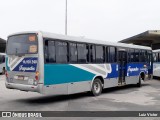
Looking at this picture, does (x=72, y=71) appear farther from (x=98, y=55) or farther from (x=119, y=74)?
(x=119, y=74)

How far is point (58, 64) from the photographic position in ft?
44.9

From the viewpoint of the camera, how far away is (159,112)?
446 inches

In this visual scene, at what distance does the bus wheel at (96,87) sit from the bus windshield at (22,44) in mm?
4263

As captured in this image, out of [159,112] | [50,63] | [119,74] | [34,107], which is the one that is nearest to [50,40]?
[50,63]

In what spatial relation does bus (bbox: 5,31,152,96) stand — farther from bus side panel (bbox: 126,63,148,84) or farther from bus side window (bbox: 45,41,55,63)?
bus side panel (bbox: 126,63,148,84)

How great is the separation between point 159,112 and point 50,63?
15.4 ft

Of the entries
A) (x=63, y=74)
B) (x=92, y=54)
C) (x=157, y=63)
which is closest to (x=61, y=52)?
(x=63, y=74)

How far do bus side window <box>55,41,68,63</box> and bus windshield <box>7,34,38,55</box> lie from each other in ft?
→ 3.52

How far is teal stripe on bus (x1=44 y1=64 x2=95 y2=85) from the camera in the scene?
1300cm

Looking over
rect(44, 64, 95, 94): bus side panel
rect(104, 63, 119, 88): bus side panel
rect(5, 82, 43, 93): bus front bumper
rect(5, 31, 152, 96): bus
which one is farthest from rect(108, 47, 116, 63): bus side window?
rect(5, 82, 43, 93): bus front bumper

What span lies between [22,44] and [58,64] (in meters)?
1.72

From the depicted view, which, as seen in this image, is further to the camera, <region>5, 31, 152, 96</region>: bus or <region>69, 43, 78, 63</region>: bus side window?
<region>69, 43, 78, 63</region>: bus side window

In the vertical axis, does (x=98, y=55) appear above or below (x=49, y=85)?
above

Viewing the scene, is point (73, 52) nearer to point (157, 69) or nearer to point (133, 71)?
point (133, 71)
